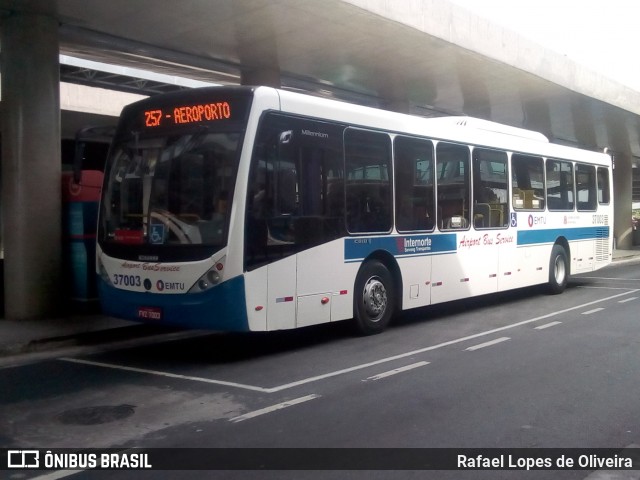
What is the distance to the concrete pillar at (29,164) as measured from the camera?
11328mm

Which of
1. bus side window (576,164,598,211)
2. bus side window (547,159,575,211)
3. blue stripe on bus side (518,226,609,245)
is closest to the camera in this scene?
blue stripe on bus side (518,226,609,245)

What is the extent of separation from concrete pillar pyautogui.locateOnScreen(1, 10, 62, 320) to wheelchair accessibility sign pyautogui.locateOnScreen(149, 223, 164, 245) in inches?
140

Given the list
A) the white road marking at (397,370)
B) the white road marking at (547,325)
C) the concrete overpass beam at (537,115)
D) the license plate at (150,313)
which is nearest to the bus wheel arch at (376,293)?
the white road marking at (397,370)

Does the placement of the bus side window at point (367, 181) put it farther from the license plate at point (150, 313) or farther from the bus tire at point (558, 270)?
the bus tire at point (558, 270)

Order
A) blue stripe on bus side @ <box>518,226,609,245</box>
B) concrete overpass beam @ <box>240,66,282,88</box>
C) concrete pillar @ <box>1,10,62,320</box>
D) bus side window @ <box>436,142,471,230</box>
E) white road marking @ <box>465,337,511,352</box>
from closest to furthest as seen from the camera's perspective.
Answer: white road marking @ <box>465,337,511,352</box>
concrete pillar @ <box>1,10,62,320</box>
bus side window @ <box>436,142,471,230</box>
blue stripe on bus side @ <box>518,226,609,245</box>
concrete overpass beam @ <box>240,66,282,88</box>

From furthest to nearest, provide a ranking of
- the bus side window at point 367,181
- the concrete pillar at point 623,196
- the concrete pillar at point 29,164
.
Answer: the concrete pillar at point 623,196 < the concrete pillar at point 29,164 < the bus side window at point 367,181

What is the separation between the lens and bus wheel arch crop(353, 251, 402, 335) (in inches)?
408

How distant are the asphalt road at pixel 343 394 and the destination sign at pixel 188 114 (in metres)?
3.09

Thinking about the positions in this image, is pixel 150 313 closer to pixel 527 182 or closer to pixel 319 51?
pixel 319 51

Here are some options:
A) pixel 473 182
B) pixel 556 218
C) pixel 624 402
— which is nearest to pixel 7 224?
pixel 473 182

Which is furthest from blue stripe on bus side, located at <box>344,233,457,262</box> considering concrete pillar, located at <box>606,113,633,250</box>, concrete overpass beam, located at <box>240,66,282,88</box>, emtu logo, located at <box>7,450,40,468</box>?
concrete pillar, located at <box>606,113,633,250</box>

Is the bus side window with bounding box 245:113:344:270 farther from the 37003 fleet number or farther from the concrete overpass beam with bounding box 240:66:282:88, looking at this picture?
the concrete overpass beam with bounding box 240:66:282:88

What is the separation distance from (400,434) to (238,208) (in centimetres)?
354

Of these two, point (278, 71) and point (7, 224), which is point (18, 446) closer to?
point (7, 224)
